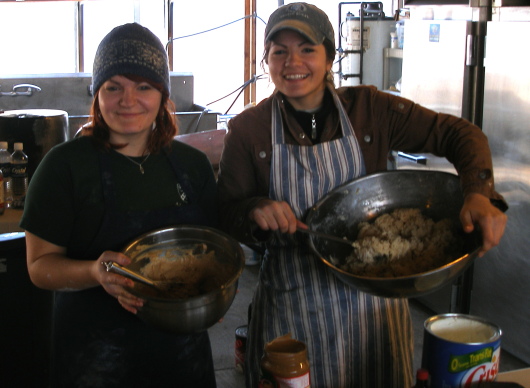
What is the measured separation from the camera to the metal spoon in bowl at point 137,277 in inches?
49.7

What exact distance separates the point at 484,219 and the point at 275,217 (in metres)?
0.43

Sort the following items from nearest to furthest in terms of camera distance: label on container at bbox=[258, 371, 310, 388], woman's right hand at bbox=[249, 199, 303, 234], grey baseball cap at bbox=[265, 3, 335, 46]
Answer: label on container at bbox=[258, 371, 310, 388] < woman's right hand at bbox=[249, 199, 303, 234] < grey baseball cap at bbox=[265, 3, 335, 46]

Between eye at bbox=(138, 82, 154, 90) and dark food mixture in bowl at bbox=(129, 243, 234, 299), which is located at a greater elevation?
Result: eye at bbox=(138, 82, 154, 90)

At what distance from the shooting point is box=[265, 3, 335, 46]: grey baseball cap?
4.99ft

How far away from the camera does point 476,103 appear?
320 cm

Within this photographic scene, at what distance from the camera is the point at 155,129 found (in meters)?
1.56

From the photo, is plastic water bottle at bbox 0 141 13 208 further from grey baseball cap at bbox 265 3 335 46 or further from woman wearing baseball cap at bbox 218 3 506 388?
grey baseball cap at bbox 265 3 335 46

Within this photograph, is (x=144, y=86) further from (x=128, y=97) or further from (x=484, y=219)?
(x=484, y=219)

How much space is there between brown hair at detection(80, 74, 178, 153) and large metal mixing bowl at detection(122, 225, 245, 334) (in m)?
0.22

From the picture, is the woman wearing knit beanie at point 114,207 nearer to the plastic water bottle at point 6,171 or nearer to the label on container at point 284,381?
the label on container at point 284,381

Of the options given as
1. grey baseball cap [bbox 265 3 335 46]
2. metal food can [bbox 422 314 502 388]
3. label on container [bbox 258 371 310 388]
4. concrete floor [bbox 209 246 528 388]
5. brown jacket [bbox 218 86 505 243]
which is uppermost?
grey baseball cap [bbox 265 3 335 46]

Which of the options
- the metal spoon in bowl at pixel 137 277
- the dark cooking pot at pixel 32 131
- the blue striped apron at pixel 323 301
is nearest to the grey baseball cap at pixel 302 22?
the blue striped apron at pixel 323 301

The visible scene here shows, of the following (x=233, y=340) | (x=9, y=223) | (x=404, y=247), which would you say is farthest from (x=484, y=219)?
(x=233, y=340)

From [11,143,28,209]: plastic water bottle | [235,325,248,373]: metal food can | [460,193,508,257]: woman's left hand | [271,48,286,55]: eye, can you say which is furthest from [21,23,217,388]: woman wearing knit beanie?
[11,143,28,209]: plastic water bottle
